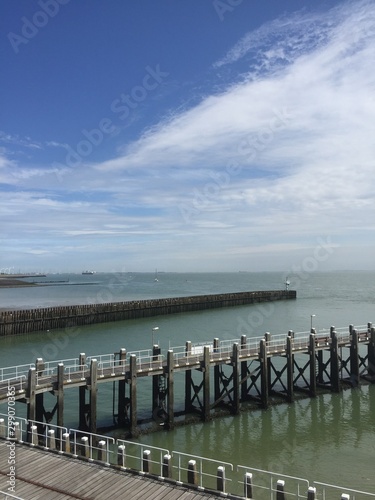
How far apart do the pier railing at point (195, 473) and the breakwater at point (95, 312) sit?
136 ft

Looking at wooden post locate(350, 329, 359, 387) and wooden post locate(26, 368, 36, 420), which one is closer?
wooden post locate(26, 368, 36, 420)

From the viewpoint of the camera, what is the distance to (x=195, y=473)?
14695mm

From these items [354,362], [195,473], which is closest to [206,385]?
[195,473]

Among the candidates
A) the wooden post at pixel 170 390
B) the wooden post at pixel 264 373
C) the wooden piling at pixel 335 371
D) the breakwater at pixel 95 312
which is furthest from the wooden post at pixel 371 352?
the breakwater at pixel 95 312

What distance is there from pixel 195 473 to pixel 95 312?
61.9m

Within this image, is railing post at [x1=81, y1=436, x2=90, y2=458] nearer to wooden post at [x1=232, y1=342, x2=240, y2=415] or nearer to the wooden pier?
the wooden pier

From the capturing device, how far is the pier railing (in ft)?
47.1

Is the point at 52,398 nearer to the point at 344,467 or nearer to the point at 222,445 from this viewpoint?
the point at 222,445

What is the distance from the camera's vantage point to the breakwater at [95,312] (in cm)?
6341

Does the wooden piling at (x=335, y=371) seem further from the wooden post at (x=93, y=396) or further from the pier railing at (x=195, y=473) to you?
the wooden post at (x=93, y=396)

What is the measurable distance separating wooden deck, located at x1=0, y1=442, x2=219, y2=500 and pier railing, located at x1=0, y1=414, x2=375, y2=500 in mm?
359

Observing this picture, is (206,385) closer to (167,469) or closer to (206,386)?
(206,386)

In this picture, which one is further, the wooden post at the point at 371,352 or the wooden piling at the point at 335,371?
the wooden post at the point at 371,352

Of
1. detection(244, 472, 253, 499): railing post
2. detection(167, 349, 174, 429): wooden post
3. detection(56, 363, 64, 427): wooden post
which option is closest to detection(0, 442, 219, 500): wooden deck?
detection(244, 472, 253, 499): railing post
